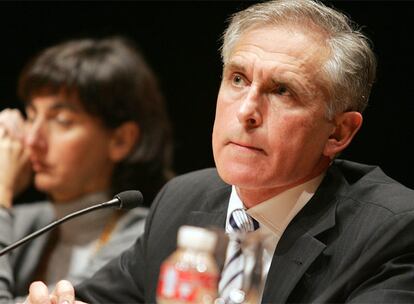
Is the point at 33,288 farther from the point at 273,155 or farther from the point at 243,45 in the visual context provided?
the point at 243,45

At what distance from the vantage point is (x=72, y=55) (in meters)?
3.33

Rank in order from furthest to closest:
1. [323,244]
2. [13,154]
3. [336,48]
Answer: [13,154]
[336,48]
[323,244]

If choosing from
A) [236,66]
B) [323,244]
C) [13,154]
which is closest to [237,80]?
[236,66]

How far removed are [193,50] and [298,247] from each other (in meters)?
2.02

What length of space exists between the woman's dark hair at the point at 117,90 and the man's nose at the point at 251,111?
1.31m

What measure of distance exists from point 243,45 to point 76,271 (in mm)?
1427

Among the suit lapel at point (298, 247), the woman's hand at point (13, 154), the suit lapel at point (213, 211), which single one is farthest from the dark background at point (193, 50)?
the suit lapel at point (298, 247)

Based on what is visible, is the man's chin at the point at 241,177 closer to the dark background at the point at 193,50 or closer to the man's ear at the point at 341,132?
the man's ear at the point at 341,132

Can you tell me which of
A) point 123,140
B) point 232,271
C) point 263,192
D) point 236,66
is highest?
point 236,66

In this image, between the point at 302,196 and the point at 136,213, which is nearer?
the point at 302,196

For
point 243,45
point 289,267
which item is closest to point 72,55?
point 243,45

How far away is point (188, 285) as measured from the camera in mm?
1382

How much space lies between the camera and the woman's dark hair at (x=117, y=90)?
3273 millimetres

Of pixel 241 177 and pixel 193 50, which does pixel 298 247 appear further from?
pixel 193 50
